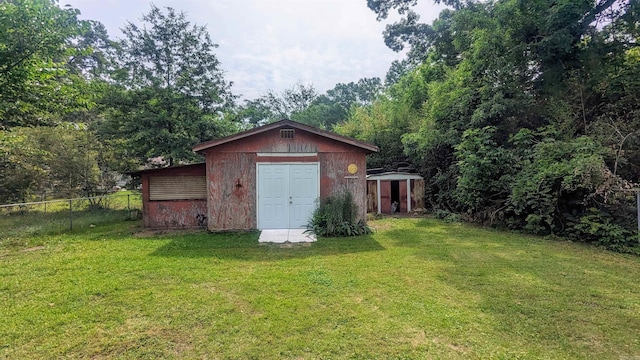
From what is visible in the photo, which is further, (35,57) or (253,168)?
(253,168)

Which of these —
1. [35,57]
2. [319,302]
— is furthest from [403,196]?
[35,57]

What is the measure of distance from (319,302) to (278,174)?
4.95 metres

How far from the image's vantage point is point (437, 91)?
12297mm

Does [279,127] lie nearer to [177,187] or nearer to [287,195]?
[287,195]

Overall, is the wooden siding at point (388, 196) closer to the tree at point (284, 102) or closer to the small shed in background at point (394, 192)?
the small shed in background at point (394, 192)

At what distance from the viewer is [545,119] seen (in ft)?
30.9

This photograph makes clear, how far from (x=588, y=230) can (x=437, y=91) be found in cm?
736

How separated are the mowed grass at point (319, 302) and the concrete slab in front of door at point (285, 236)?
0.58 meters

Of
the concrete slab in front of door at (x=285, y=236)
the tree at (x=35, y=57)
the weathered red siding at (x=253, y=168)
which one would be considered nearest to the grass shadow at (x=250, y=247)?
the concrete slab in front of door at (x=285, y=236)

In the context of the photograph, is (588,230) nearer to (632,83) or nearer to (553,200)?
(553,200)

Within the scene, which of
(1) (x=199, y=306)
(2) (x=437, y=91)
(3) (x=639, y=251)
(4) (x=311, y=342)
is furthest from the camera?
(2) (x=437, y=91)

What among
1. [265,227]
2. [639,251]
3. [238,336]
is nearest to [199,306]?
[238,336]

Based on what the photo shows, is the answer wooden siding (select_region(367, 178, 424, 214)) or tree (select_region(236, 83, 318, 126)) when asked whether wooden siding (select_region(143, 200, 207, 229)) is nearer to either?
wooden siding (select_region(367, 178, 424, 214))

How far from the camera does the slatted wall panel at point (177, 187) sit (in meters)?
9.05
